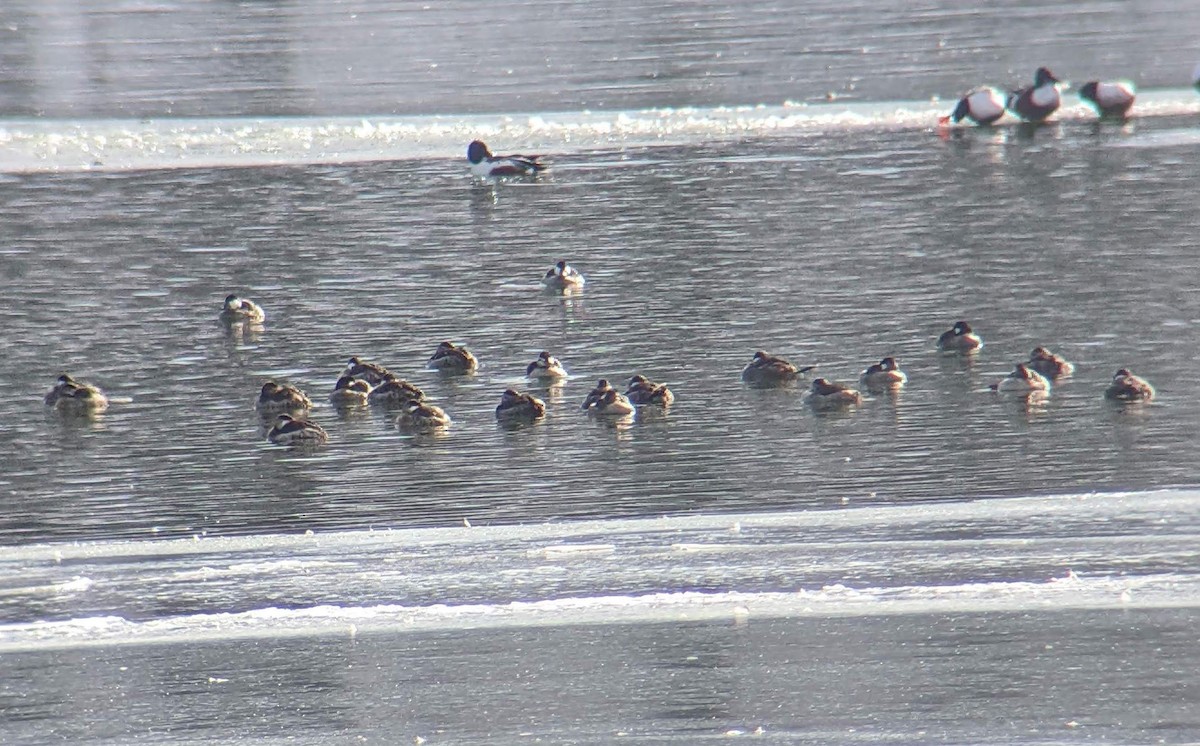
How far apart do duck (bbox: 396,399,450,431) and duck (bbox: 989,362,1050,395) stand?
3.86 m

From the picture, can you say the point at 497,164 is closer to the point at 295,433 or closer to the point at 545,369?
the point at 545,369

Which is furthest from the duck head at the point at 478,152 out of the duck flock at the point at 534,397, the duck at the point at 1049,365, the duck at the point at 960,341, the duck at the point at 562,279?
the duck at the point at 1049,365

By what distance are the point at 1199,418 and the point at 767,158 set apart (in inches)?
535

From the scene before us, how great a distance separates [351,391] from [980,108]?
53.5 ft

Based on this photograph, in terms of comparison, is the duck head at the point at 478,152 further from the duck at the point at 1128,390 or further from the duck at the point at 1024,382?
the duck at the point at 1128,390

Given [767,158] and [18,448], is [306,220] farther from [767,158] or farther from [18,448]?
[18,448]

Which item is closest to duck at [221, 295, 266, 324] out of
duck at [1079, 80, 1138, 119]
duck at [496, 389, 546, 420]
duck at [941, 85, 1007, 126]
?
duck at [496, 389, 546, 420]

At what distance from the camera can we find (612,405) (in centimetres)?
1400

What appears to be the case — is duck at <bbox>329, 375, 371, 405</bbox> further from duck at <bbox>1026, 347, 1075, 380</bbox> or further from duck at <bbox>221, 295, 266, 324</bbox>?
duck at <bbox>1026, 347, 1075, 380</bbox>

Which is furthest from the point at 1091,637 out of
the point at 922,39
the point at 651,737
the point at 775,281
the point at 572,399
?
the point at 922,39

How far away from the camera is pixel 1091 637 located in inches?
342

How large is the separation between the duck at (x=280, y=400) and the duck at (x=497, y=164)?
11.4 meters

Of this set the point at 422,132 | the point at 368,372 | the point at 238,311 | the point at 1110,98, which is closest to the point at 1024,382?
the point at 368,372

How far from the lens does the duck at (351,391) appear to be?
48.6 feet
